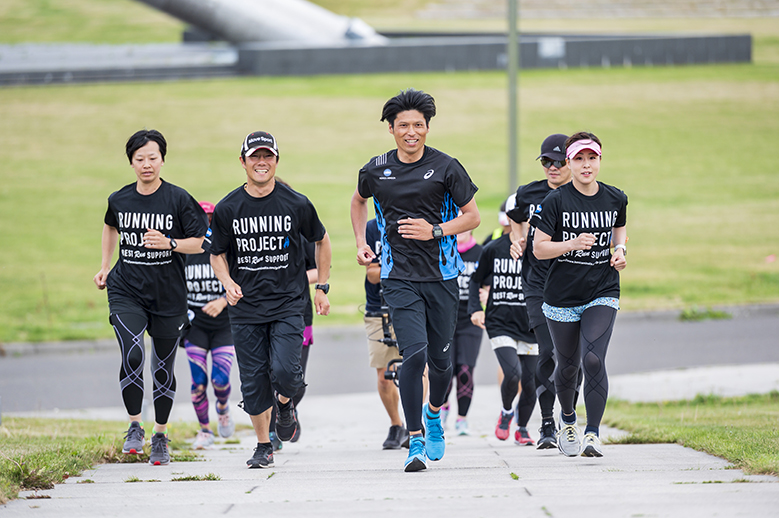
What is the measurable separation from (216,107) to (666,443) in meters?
29.9

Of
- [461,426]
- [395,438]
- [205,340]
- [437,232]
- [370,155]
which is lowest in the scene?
[461,426]

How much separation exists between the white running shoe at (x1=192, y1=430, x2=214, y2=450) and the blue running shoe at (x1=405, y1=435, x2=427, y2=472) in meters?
2.75

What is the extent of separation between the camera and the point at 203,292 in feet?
25.9

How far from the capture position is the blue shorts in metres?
5.75

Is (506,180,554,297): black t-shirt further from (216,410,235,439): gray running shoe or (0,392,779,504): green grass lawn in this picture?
(216,410,235,439): gray running shoe

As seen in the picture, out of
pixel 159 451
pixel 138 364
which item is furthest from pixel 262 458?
pixel 138 364

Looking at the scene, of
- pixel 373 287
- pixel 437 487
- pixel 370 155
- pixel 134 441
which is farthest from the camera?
pixel 370 155

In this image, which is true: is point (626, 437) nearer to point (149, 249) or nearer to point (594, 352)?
point (594, 352)

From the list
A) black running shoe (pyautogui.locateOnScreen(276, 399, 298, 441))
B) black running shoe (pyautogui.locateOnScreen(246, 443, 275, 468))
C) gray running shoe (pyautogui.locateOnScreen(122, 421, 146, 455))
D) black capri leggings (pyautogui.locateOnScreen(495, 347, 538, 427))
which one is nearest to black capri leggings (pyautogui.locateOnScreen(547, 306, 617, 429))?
black capri leggings (pyautogui.locateOnScreen(495, 347, 538, 427))

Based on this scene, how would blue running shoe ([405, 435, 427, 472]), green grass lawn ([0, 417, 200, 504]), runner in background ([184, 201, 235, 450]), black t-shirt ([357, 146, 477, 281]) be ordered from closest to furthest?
1. green grass lawn ([0, 417, 200, 504])
2. blue running shoe ([405, 435, 427, 472])
3. black t-shirt ([357, 146, 477, 281])
4. runner in background ([184, 201, 235, 450])

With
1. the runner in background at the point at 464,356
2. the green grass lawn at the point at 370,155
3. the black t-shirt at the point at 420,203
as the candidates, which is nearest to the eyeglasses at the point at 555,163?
the black t-shirt at the point at 420,203

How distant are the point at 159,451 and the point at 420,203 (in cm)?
235

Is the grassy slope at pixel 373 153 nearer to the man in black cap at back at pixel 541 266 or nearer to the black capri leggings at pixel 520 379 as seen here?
the black capri leggings at pixel 520 379

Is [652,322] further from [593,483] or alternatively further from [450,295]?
[593,483]
